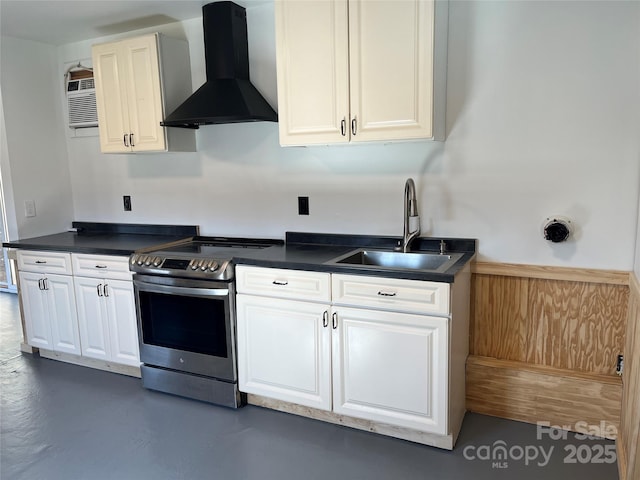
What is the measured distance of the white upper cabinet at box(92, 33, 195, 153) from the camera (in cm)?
305

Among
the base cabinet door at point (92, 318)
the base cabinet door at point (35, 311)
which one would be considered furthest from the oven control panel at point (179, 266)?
the base cabinet door at point (35, 311)

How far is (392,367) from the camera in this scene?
2283mm

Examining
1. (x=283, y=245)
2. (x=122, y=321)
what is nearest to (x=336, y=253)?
(x=283, y=245)

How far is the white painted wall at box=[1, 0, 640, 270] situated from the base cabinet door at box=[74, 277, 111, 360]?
1.19 meters

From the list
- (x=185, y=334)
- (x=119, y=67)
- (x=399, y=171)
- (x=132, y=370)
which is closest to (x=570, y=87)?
(x=399, y=171)

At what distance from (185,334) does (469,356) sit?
166 centimetres

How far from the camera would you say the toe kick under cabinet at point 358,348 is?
2.20 metres

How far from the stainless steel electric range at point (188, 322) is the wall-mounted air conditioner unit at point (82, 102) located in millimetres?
1529

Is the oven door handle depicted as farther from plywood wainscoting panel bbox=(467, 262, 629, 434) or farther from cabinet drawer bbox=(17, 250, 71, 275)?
plywood wainscoting panel bbox=(467, 262, 629, 434)

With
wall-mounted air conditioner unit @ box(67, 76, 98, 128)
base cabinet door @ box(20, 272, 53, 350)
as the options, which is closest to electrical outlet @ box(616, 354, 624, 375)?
base cabinet door @ box(20, 272, 53, 350)

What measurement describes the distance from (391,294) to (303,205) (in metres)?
1.07

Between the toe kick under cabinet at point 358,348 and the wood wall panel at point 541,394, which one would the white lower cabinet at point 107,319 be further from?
the wood wall panel at point 541,394

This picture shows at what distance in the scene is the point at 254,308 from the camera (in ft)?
8.45

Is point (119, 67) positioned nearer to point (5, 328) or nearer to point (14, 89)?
point (14, 89)
